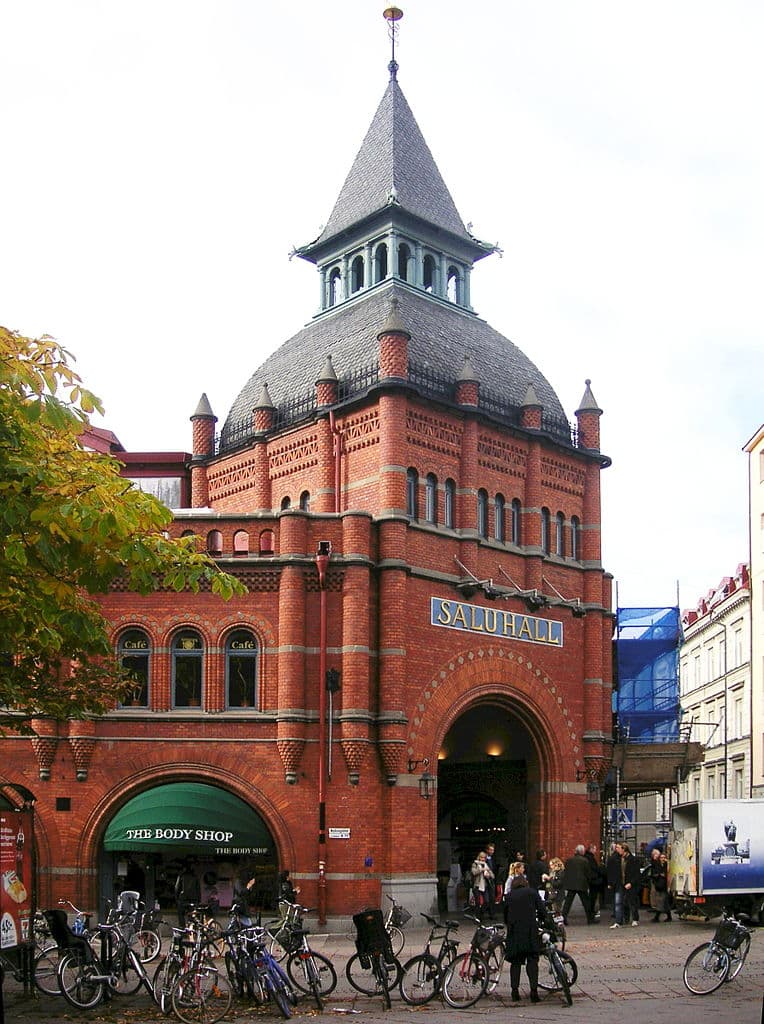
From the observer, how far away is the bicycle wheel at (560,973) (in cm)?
1798

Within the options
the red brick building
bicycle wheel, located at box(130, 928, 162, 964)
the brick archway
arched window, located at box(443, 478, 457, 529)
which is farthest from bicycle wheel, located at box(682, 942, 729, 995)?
arched window, located at box(443, 478, 457, 529)

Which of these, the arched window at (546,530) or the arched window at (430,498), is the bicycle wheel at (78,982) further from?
the arched window at (546,530)

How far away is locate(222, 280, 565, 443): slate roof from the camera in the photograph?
37688mm

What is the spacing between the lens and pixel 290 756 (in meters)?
31.2

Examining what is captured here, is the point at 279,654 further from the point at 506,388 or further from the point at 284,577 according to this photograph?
the point at 506,388

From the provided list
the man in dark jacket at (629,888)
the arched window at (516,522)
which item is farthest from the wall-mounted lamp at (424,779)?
the arched window at (516,522)

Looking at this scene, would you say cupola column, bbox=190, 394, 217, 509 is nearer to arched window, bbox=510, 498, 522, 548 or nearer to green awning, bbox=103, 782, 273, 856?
arched window, bbox=510, 498, 522, 548

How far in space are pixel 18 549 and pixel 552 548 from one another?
25441 millimetres

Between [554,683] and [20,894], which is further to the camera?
[554,683]

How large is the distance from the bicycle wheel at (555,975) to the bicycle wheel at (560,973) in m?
0.08

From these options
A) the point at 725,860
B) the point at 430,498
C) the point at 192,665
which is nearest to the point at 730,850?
the point at 725,860

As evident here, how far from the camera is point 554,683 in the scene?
37125mm

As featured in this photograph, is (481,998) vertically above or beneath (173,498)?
beneath

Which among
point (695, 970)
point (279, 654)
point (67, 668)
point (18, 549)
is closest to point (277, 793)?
point (279, 654)
